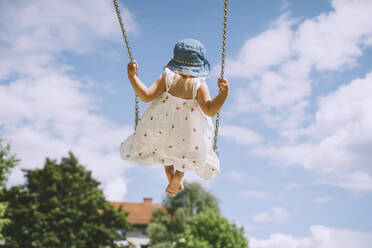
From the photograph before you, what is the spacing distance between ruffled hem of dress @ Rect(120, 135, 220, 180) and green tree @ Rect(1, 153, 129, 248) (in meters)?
22.0

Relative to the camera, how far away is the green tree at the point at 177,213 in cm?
3309

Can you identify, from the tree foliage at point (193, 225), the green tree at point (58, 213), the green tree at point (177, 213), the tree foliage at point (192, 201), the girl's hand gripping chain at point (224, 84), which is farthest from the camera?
the tree foliage at point (192, 201)

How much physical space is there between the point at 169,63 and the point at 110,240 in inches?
964

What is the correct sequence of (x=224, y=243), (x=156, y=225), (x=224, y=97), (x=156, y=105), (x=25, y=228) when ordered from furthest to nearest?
(x=156, y=225) < (x=224, y=243) < (x=25, y=228) < (x=156, y=105) < (x=224, y=97)

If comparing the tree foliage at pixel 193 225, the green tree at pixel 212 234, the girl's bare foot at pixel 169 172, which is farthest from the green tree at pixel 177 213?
the girl's bare foot at pixel 169 172

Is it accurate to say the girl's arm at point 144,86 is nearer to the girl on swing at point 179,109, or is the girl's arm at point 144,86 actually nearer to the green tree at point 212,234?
the girl on swing at point 179,109

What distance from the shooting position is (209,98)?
3.70m

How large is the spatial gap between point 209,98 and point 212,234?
26390 mm

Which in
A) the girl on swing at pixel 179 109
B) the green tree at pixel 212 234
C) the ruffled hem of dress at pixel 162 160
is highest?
the green tree at pixel 212 234

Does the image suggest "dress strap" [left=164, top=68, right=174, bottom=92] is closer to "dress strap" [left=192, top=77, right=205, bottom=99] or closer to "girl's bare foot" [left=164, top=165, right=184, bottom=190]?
"dress strap" [left=192, top=77, right=205, bottom=99]

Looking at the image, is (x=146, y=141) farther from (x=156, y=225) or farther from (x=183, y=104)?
(x=156, y=225)

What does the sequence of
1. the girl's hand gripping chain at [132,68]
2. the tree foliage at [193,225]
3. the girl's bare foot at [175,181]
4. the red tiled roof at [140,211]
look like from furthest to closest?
the red tiled roof at [140,211] < the tree foliage at [193,225] < the girl's bare foot at [175,181] < the girl's hand gripping chain at [132,68]

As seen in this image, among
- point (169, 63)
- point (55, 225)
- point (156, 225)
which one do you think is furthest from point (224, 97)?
point (156, 225)

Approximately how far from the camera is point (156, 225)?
33.4 meters
